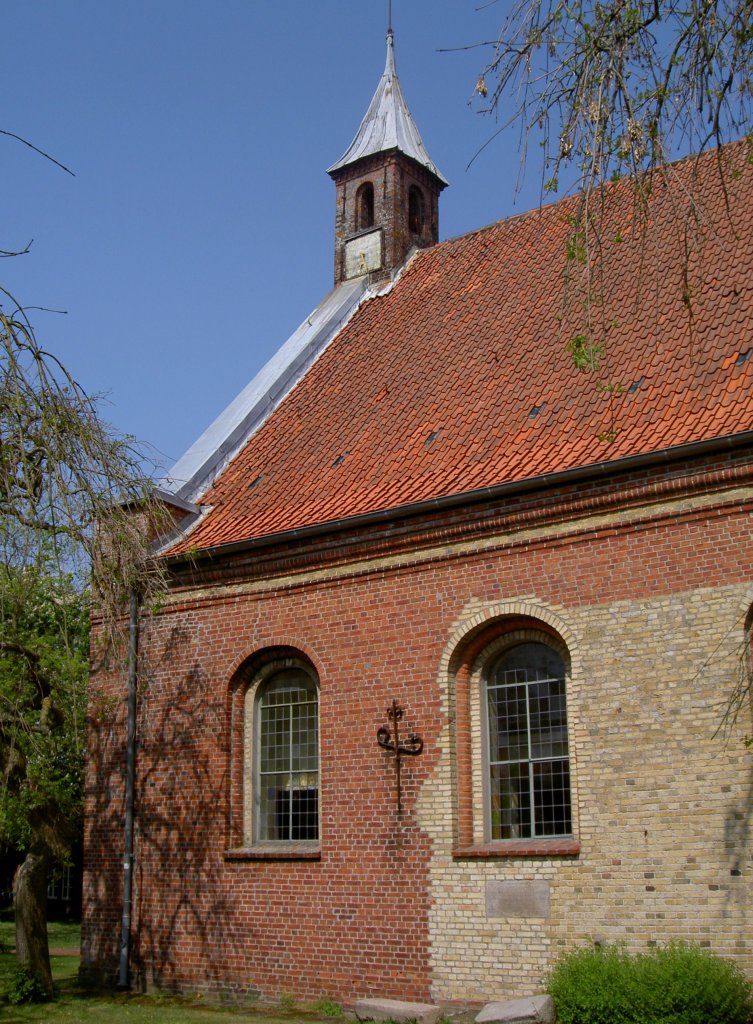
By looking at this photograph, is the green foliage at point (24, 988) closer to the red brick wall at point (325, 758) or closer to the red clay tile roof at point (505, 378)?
the red brick wall at point (325, 758)

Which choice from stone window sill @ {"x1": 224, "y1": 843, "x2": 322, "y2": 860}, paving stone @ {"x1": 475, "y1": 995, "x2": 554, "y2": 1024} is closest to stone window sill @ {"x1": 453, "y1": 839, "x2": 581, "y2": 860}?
paving stone @ {"x1": 475, "y1": 995, "x2": 554, "y2": 1024}

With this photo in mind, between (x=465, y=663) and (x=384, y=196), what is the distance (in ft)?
36.0

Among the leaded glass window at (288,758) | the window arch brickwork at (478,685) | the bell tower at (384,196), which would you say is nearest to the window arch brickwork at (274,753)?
the leaded glass window at (288,758)

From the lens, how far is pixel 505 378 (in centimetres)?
1466

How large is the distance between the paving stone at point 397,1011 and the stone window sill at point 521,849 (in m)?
1.51

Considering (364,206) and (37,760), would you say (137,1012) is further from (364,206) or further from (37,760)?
(364,206)

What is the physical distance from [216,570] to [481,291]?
5722 millimetres

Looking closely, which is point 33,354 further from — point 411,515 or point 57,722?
point 57,722

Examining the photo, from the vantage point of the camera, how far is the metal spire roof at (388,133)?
21.5 meters

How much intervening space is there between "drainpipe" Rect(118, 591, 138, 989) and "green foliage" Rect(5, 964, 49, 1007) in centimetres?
118

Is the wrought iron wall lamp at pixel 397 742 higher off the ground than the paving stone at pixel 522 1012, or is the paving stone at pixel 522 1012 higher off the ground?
the wrought iron wall lamp at pixel 397 742

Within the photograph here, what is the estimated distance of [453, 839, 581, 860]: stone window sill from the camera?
11430 millimetres

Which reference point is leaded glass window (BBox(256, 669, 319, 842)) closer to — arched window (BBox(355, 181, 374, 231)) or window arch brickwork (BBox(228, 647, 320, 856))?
window arch brickwork (BBox(228, 647, 320, 856))

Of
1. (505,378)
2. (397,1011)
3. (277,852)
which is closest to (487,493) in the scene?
(505,378)
